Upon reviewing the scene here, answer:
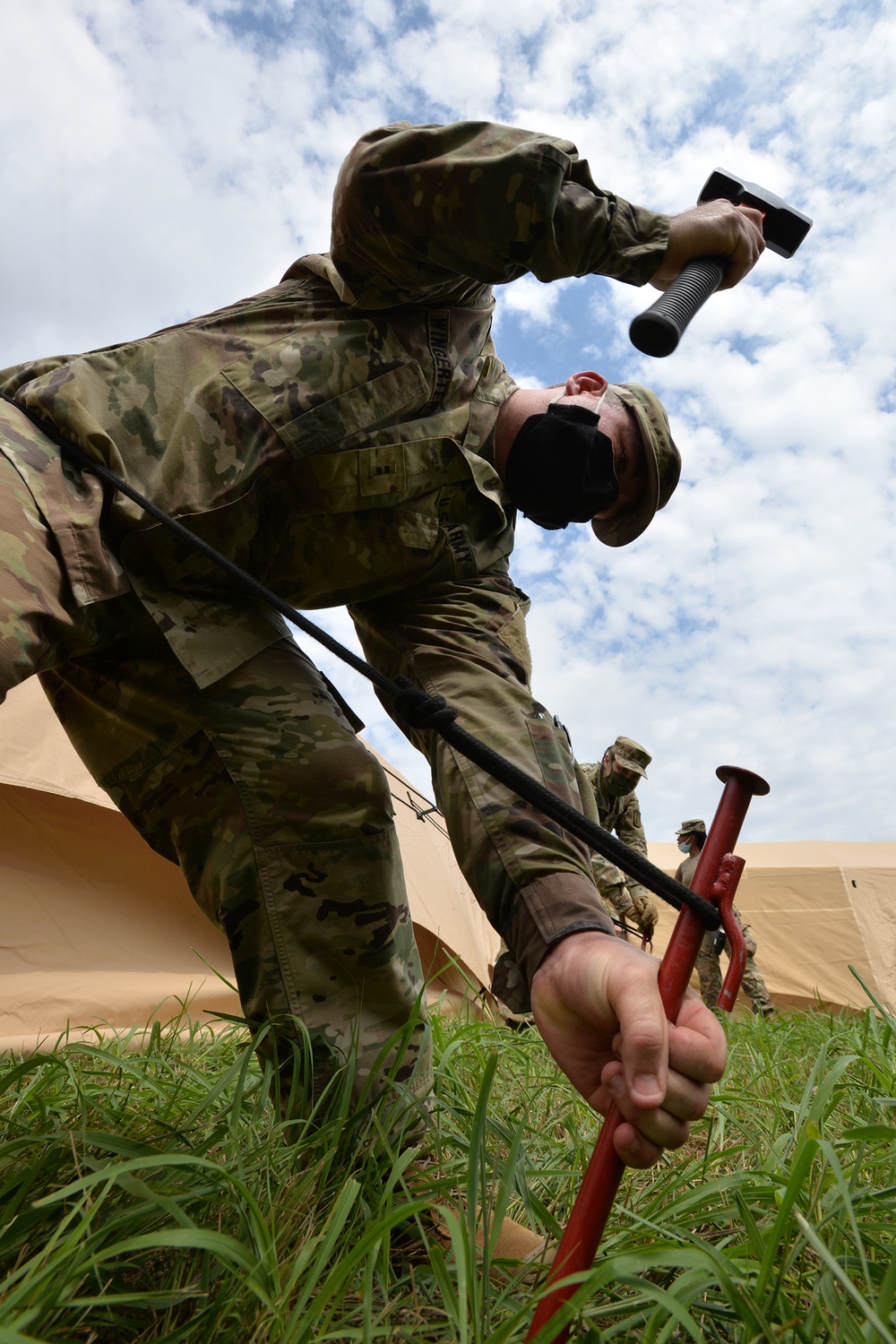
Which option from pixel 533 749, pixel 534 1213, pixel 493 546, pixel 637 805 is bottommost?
pixel 534 1213

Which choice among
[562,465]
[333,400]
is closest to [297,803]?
[333,400]

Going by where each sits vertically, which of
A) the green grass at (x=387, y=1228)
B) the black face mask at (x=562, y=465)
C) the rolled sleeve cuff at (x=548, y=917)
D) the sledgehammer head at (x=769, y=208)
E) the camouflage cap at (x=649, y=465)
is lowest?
the green grass at (x=387, y=1228)

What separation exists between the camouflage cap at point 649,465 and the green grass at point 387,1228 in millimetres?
1036

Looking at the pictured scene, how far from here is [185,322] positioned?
54.3 inches

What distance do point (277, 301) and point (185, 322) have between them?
0.49 feet

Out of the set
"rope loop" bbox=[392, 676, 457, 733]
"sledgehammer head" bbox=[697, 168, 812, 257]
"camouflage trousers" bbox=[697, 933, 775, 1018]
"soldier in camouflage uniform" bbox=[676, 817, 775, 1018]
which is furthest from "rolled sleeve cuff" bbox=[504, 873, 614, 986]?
"camouflage trousers" bbox=[697, 933, 775, 1018]

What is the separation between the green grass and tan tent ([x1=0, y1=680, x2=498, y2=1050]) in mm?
1877

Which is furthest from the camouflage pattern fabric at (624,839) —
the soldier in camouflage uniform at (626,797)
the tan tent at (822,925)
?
the tan tent at (822,925)

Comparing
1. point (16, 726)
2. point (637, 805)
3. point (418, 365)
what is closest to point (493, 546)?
point (418, 365)

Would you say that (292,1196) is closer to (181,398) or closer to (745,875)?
(181,398)

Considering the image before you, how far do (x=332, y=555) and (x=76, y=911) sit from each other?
9.32 feet

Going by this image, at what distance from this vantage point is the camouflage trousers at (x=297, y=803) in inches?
51.8

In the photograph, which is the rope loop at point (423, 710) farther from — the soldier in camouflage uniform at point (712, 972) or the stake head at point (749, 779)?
the soldier in camouflage uniform at point (712, 972)

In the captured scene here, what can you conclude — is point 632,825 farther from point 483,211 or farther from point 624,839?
point 483,211
